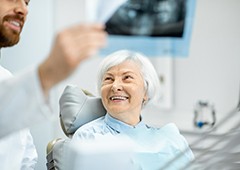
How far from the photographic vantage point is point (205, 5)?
8.64 feet

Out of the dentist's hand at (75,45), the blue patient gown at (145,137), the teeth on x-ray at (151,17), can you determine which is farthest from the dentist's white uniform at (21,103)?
the teeth on x-ray at (151,17)

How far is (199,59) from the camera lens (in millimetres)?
2689

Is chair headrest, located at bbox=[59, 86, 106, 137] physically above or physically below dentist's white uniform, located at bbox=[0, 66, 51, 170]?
below

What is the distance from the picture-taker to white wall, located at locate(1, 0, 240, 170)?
2.54m

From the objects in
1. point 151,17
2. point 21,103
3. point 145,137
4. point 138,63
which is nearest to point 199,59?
point 151,17

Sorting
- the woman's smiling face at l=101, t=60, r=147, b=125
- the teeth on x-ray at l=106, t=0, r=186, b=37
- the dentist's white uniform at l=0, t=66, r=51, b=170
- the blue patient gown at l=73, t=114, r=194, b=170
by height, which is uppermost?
the teeth on x-ray at l=106, t=0, r=186, b=37

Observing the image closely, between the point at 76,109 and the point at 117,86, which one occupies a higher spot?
the point at 117,86

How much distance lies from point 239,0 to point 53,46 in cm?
200

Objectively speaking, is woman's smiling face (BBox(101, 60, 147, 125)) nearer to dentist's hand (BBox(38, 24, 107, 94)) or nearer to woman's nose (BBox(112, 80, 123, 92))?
woman's nose (BBox(112, 80, 123, 92))

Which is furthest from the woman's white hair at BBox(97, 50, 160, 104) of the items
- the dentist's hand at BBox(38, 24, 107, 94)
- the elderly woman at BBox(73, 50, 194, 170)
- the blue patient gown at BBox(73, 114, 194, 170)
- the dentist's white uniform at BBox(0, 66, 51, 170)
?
the dentist's hand at BBox(38, 24, 107, 94)

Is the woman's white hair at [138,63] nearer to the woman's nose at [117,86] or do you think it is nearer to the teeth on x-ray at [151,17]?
the woman's nose at [117,86]

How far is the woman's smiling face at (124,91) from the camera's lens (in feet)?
5.96

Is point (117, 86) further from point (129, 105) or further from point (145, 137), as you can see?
point (145, 137)

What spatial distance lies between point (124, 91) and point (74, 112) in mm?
257
